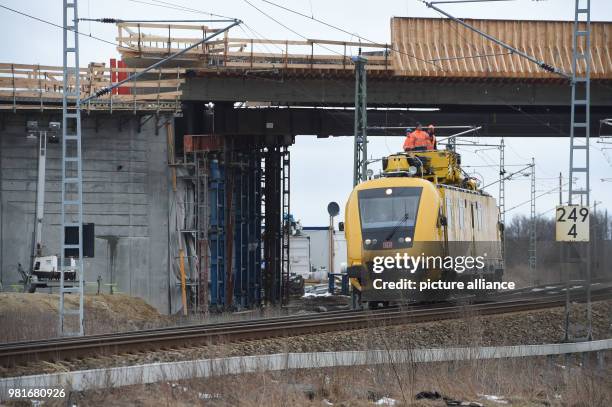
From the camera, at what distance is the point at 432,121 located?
47000 millimetres

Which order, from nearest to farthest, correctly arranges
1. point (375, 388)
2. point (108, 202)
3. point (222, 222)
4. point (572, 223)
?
point (375, 388) → point (572, 223) → point (108, 202) → point (222, 222)

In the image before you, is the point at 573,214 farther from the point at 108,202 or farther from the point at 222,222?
the point at 222,222

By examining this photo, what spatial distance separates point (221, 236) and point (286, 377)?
1111 inches

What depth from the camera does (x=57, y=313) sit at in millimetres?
30953

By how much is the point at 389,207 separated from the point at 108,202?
15.2m

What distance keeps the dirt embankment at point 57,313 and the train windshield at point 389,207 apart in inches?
250

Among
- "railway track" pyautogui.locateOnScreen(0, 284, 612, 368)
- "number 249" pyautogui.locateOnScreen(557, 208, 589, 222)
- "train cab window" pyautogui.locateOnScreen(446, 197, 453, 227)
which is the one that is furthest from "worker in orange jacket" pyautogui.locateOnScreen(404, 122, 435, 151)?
"number 249" pyautogui.locateOnScreen(557, 208, 589, 222)

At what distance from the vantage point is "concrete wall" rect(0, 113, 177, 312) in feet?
125

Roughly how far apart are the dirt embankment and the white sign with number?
10.5 m

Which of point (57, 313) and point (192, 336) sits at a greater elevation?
point (192, 336)

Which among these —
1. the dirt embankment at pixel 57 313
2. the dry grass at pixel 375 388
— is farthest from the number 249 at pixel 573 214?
the dirt embankment at pixel 57 313

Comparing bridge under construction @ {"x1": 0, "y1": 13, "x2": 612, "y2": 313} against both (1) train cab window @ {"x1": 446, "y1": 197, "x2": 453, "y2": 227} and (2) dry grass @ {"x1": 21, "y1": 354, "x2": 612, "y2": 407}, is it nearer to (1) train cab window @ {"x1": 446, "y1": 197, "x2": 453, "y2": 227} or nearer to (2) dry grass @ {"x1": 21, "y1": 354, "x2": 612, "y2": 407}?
(1) train cab window @ {"x1": 446, "y1": 197, "x2": 453, "y2": 227}

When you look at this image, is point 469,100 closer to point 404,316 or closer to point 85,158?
point 85,158

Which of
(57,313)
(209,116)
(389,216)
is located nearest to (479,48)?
(209,116)
